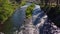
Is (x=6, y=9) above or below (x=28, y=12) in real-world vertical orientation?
above

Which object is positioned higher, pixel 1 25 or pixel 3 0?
pixel 3 0

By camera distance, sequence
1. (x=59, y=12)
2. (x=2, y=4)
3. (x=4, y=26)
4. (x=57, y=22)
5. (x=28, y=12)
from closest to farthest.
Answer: (x=57, y=22) < (x=59, y=12) < (x=4, y=26) < (x=2, y=4) < (x=28, y=12)

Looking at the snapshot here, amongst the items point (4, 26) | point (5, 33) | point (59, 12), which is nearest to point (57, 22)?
point (59, 12)

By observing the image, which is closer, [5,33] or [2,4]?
[5,33]

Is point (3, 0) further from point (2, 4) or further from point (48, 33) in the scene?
point (48, 33)

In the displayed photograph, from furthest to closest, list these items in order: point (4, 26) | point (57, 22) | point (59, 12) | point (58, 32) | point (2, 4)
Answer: point (2, 4) < point (4, 26) < point (59, 12) < point (57, 22) < point (58, 32)

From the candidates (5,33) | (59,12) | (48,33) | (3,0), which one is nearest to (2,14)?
(3,0)

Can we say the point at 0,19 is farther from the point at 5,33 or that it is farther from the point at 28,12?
the point at 28,12

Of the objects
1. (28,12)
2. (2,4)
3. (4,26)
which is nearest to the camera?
(4,26)

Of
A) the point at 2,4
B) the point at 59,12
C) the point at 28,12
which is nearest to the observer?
the point at 59,12
